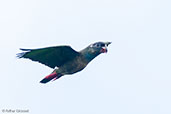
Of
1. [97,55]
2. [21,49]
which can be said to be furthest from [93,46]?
[21,49]

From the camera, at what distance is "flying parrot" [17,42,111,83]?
35.5 metres

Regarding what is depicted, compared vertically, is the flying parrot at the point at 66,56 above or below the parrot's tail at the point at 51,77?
above

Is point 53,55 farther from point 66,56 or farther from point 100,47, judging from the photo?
point 100,47

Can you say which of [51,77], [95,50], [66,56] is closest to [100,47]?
[95,50]

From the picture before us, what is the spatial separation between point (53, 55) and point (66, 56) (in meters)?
0.49

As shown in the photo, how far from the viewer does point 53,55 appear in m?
35.9

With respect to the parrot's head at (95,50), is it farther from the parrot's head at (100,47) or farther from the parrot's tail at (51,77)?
the parrot's tail at (51,77)

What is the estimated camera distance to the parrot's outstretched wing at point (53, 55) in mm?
35416

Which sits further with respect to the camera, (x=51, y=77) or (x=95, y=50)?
(x=51, y=77)

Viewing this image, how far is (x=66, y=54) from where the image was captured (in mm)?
35781

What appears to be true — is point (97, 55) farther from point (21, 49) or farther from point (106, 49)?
point (21, 49)

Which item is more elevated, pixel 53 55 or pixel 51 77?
pixel 53 55

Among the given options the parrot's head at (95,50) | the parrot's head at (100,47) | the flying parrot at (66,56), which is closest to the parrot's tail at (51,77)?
the flying parrot at (66,56)

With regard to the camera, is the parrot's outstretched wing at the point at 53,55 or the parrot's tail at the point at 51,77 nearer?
the parrot's outstretched wing at the point at 53,55
